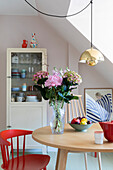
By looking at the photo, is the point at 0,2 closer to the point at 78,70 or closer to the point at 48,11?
the point at 48,11

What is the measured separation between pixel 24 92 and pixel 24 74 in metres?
0.34

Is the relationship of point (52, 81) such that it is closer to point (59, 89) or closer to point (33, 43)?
point (59, 89)

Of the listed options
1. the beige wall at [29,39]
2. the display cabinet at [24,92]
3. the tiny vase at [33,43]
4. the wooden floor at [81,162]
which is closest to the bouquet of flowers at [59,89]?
the wooden floor at [81,162]

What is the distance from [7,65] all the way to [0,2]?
1.10 m

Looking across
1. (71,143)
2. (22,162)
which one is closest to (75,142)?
(71,143)

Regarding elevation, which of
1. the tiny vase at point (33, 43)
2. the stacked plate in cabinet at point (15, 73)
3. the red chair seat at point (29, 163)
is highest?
the tiny vase at point (33, 43)

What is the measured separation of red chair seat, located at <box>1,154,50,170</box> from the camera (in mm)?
1784

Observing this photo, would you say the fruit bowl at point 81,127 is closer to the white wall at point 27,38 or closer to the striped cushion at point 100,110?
the striped cushion at point 100,110

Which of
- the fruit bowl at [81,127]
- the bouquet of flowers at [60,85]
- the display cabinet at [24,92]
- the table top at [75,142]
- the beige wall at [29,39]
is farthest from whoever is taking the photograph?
the beige wall at [29,39]

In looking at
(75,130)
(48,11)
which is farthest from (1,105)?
(75,130)

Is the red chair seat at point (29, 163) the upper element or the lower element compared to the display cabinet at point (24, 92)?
lower

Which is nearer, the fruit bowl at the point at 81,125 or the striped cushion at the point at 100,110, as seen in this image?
the fruit bowl at the point at 81,125

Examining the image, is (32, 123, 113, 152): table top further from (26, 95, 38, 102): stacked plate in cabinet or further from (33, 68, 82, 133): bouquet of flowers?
(26, 95, 38, 102): stacked plate in cabinet

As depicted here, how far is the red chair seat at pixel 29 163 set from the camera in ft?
5.85
